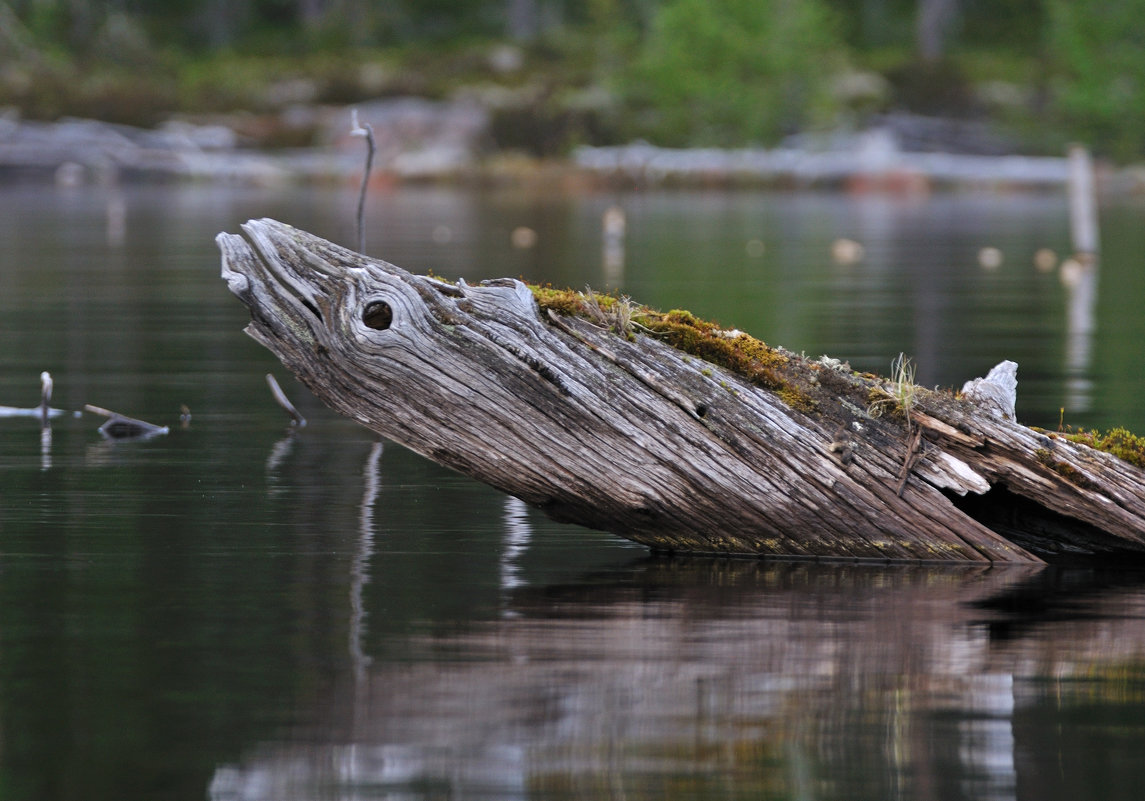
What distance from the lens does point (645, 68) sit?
8294 centimetres

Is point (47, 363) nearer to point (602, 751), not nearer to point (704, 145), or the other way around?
point (602, 751)

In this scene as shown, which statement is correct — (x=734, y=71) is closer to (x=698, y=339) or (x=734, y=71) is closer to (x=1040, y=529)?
(x=1040, y=529)

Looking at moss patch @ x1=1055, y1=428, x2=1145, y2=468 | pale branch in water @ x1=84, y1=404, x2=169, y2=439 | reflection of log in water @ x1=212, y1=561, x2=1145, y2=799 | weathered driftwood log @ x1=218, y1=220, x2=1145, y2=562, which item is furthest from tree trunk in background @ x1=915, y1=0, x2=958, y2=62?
reflection of log in water @ x1=212, y1=561, x2=1145, y2=799

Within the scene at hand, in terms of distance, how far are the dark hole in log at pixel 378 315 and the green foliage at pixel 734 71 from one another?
240 ft

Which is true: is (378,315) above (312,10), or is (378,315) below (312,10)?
below

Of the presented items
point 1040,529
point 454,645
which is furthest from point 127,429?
point 1040,529

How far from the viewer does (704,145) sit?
271ft

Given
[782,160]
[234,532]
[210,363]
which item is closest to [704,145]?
[782,160]

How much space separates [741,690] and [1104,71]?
77.0 metres

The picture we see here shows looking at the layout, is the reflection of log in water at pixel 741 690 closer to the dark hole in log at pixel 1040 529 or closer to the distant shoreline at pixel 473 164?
the dark hole in log at pixel 1040 529

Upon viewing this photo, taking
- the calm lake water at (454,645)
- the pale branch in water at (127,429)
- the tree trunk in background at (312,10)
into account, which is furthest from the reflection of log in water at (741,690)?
the tree trunk in background at (312,10)

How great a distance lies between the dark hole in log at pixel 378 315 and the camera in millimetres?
9367

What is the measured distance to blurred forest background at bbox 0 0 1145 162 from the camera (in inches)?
3201

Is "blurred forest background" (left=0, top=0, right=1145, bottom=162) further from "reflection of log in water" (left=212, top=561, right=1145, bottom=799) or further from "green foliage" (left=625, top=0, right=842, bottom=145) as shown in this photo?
"reflection of log in water" (left=212, top=561, right=1145, bottom=799)
